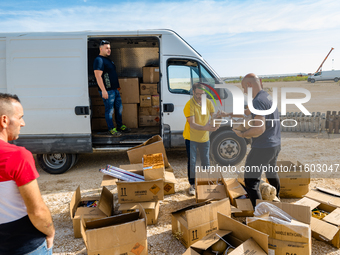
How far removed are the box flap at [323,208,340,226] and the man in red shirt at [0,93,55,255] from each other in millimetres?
3016

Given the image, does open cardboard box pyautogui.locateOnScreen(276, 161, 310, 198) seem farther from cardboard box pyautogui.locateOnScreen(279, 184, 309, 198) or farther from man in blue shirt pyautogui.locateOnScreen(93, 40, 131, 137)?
man in blue shirt pyautogui.locateOnScreen(93, 40, 131, 137)

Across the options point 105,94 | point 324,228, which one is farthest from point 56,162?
point 324,228

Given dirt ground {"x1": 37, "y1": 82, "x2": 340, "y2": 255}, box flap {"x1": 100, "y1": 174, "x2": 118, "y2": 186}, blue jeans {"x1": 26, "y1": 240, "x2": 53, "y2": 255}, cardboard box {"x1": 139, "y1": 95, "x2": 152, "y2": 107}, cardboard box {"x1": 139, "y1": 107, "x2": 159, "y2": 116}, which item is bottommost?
dirt ground {"x1": 37, "y1": 82, "x2": 340, "y2": 255}

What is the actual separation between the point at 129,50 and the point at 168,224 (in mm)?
5235

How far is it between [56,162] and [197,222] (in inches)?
147

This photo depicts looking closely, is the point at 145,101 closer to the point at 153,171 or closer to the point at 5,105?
the point at 153,171

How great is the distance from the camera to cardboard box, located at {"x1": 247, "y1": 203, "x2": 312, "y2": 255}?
2.48m

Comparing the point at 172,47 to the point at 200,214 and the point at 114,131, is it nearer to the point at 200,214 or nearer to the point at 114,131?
the point at 114,131

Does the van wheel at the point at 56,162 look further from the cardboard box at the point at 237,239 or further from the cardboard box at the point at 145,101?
the cardboard box at the point at 237,239

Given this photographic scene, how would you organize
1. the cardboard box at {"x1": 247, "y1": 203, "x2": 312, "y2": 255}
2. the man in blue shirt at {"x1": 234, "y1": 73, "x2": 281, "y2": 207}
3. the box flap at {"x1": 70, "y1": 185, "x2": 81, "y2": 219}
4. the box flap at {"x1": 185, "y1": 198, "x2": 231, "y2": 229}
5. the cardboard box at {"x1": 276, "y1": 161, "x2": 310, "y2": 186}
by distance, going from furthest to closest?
the cardboard box at {"x1": 276, "y1": 161, "x2": 310, "y2": 186} < the box flap at {"x1": 70, "y1": 185, "x2": 81, "y2": 219} < the man in blue shirt at {"x1": 234, "y1": 73, "x2": 281, "y2": 207} < the box flap at {"x1": 185, "y1": 198, "x2": 231, "y2": 229} < the cardboard box at {"x1": 247, "y1": 203, "x2": 312, "y2": 255}

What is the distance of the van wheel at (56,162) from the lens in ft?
17.5

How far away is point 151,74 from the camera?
6652 millimetres

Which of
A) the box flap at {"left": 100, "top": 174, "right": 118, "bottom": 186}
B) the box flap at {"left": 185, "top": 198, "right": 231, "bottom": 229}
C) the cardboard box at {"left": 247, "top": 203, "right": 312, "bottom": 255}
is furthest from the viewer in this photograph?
the box flap at {"left": 100, "top": 174, "right": 118, "bottom": 186}

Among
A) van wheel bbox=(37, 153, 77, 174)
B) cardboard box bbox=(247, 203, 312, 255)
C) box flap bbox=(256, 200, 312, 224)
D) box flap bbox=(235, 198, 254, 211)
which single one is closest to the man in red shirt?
cardboard box bbox=(247, 203, 312, 255)
